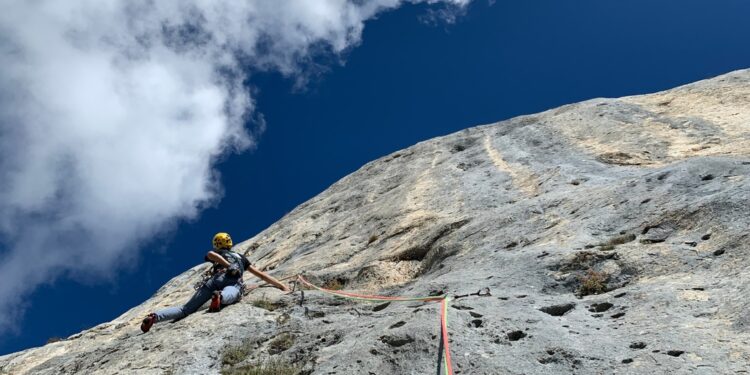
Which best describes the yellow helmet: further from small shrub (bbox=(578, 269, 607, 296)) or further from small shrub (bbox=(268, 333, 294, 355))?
small shrub (bbox=(578, 269, 607, 296))

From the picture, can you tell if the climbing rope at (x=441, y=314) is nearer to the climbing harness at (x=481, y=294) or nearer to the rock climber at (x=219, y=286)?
the climbing harness at (x=481, y=294)

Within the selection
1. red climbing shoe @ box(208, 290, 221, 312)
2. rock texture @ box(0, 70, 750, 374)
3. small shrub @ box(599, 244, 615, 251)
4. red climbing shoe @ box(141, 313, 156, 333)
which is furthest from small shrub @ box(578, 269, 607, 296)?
red climbing shoe @ box(141, 313, 156, 333)

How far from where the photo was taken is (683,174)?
1095 centimetres

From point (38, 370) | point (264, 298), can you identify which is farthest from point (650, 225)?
point (38, 370)

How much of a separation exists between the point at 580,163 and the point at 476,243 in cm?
455

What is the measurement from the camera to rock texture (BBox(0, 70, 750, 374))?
7496 mm

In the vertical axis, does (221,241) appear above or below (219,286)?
above

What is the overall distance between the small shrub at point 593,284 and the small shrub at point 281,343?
418 cm

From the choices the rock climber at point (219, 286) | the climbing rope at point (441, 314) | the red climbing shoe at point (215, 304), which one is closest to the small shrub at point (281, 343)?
the climbing rope at point (441, 314)

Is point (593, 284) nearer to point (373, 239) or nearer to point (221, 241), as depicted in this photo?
point (373, 239)

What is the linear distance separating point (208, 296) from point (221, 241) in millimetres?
1563

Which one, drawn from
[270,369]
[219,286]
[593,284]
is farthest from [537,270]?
[219,286]

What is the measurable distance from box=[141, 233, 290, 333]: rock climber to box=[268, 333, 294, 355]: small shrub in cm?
204

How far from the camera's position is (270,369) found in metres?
8.78
